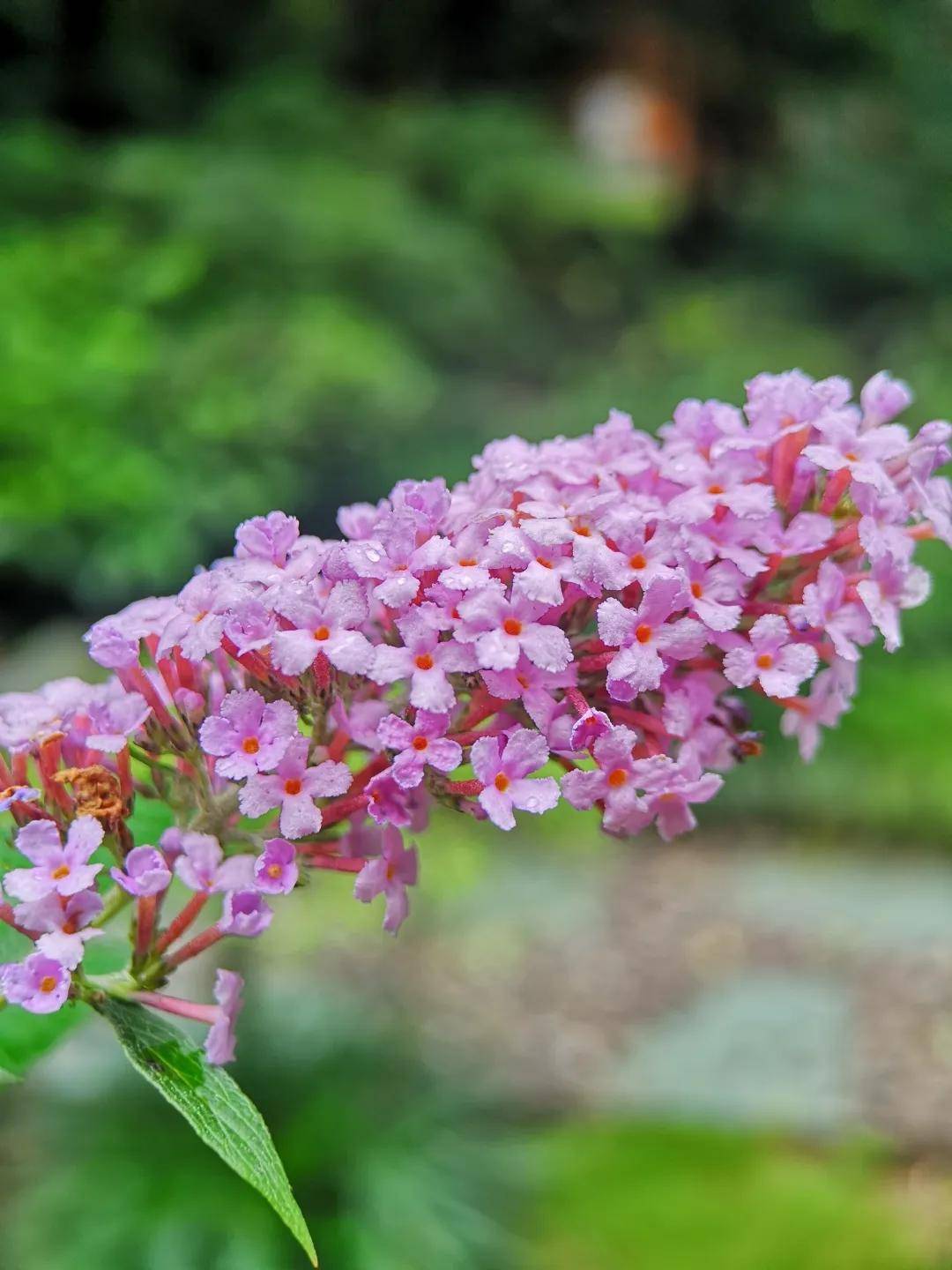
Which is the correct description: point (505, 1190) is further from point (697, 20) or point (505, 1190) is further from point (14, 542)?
point (697, 20)

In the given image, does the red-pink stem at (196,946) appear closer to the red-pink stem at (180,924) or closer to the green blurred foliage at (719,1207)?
the red-pink stem at (180,924)

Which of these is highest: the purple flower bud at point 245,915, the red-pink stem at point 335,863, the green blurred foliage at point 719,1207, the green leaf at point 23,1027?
the purple flower bud at point 245,915

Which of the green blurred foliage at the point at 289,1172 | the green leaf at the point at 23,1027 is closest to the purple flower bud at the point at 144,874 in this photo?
the green leaf at the point at 23,1027

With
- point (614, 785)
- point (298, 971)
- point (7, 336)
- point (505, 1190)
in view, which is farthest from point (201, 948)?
point (298, 971)

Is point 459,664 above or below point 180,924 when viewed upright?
above

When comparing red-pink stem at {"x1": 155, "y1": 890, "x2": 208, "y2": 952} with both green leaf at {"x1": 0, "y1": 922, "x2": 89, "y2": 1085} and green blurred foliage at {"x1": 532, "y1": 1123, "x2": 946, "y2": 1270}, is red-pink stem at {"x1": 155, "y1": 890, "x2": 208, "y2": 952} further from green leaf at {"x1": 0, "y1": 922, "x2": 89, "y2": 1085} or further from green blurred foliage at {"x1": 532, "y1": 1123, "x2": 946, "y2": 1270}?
green blurred foliage at {"x1": 532, "y1": 1123, "x2": 946, "y2": 1270}

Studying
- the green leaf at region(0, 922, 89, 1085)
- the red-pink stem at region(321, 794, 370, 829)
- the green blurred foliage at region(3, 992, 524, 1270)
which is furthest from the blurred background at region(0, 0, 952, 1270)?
the red-pink stem at region(321, 794, 370, 829)

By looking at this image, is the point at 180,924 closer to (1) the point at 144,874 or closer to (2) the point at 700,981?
(1) the point at 144,874

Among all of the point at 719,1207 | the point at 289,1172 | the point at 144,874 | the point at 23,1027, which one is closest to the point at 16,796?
the point at 144,874
